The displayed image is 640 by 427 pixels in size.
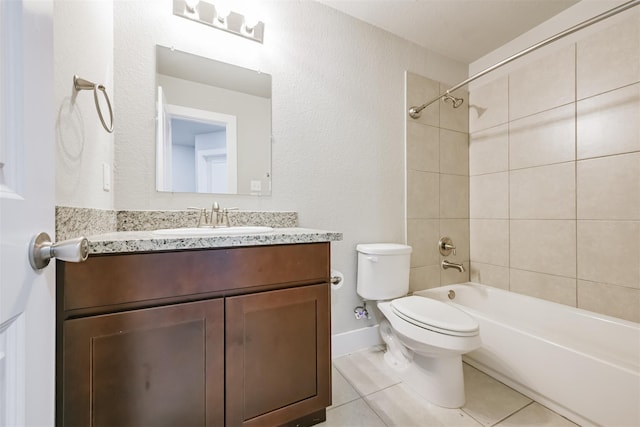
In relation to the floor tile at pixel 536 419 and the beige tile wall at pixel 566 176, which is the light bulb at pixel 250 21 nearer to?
the beige tile wall at pixel 566 176

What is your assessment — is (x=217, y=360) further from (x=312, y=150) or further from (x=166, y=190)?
(x=312, y=150)

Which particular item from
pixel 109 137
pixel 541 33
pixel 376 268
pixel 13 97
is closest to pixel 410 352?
pixel 376 268

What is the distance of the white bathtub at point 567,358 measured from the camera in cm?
107

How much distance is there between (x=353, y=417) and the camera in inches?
48.1

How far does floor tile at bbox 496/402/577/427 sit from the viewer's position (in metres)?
1.18

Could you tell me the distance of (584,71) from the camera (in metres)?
1.63

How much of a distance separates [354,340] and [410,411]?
0.57m

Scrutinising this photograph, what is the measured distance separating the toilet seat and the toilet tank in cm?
11

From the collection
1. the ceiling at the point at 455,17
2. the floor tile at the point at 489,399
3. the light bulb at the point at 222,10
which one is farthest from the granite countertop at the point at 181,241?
the ceiling at the point at 455,17

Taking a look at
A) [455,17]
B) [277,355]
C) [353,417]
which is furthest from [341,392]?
[455,17]

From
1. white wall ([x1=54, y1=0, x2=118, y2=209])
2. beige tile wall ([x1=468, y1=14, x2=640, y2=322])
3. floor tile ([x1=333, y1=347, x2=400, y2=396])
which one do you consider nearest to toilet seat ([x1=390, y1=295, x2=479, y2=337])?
floor tile ([x1=333, y1=347, x2=400, y2=396])

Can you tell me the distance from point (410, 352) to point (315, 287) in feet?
2.73

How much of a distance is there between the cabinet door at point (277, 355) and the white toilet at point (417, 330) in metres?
0.54

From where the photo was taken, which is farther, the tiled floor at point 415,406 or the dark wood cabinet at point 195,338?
the tiled floor at point 415,406
